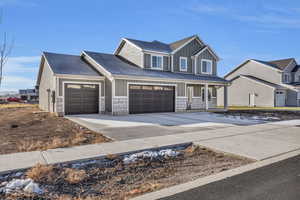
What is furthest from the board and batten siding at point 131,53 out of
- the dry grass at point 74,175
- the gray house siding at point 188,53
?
the dry grass at point 74,175

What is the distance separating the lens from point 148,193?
10.2ft

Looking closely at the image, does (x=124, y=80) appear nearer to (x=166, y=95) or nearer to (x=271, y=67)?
(x=166, y=95)

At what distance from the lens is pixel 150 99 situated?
16.2 metres

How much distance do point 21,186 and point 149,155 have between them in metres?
2.83

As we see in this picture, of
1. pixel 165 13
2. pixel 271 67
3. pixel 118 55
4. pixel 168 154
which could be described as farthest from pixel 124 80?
pixel 271 67

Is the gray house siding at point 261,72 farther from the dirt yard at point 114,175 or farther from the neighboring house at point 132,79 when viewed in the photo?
the dirt yard at point 114,175

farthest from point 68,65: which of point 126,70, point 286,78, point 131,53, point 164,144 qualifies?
point 286,78

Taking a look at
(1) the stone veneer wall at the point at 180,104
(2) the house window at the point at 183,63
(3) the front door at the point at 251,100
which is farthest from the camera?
(3) the front door at the point at 251,100

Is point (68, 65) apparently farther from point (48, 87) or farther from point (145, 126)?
point (145, 126)

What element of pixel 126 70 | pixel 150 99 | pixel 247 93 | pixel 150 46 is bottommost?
pixel 150 99

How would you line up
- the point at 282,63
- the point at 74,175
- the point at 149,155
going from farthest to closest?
the point at 282,63 < the point at 149,155 < the point at 74,175

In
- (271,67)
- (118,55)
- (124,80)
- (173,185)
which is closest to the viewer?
(173,185)

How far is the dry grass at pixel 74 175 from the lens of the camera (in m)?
3.54

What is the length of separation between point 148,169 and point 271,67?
33.6 metres
